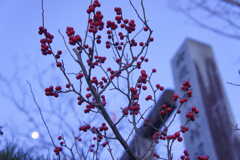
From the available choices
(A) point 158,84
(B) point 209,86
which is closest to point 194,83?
(B) point 209,86

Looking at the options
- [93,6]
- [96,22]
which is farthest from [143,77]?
[93,6]

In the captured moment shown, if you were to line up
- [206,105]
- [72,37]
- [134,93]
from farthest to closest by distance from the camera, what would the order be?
[206,105] < [134,93] < [72,37]

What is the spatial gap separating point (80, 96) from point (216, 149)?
396 cm

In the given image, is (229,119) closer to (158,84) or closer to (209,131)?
(209,131)

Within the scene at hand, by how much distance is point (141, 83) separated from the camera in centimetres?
258

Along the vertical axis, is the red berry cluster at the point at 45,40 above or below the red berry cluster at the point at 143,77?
above

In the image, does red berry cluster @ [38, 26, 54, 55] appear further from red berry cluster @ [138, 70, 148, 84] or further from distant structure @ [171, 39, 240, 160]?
distant structure @ [171, 39, 240, 160]

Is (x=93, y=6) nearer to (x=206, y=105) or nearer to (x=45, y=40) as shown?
(x=45, y=40)

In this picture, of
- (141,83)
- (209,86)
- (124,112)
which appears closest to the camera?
(124,112)

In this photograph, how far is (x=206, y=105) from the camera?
5.79 metres

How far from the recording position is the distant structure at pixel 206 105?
5.45m

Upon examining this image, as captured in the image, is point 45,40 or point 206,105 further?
point 206,105

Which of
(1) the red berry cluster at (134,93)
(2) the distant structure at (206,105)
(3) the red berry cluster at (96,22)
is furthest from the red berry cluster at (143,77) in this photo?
(2) the distant structure at (206,105)

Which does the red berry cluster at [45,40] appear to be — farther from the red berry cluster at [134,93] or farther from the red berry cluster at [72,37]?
the red berry cluster at [134,93]
